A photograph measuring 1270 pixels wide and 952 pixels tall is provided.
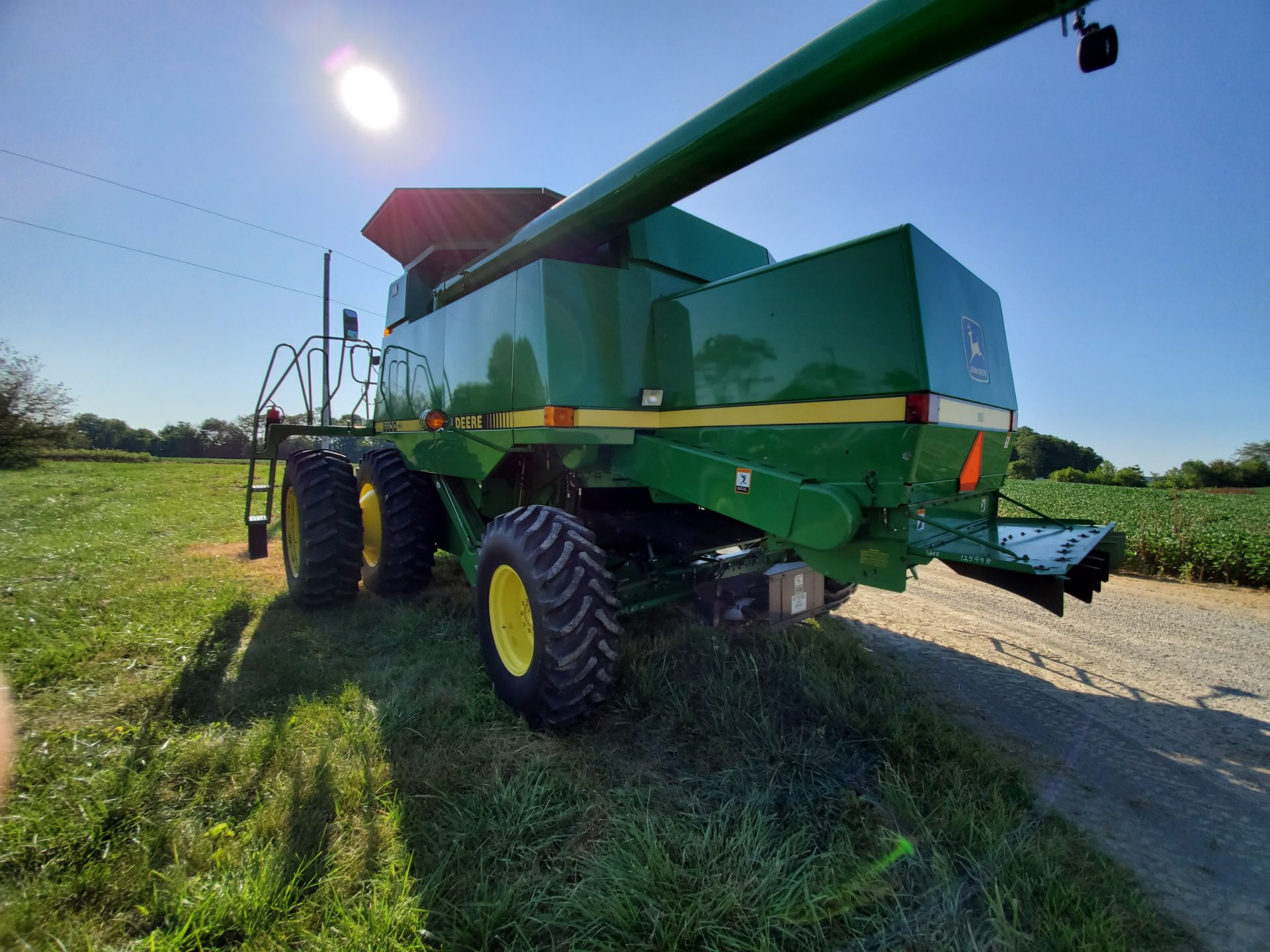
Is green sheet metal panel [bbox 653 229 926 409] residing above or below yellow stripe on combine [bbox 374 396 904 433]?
above

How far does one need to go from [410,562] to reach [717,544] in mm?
2560

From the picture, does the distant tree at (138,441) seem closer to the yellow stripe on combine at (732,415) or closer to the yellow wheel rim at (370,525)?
the yellow wheel rim at (370,525)

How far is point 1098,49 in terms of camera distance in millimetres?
1551

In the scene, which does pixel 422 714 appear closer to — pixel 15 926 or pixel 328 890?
pixel 328 890

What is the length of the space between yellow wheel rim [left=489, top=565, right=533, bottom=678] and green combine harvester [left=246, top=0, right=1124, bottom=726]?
0.5 inches

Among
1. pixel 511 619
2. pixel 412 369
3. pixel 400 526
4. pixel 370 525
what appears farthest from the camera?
pixel 370 525

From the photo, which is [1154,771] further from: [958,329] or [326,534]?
[326,534]

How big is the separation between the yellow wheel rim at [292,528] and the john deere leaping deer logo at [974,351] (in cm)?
521

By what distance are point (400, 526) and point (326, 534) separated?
537mm

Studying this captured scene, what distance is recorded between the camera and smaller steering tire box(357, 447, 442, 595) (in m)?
4.52

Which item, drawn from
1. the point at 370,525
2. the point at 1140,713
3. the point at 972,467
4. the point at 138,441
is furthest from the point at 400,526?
the point at 138,441

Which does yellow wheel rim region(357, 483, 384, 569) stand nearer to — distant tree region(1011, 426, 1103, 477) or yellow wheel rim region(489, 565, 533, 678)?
yellow wheel rim region(489, 565, 533, 678)

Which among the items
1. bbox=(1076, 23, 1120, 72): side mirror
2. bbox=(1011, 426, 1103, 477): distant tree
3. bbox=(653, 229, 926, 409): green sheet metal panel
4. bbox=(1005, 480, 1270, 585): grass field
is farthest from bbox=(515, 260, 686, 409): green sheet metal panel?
bbox=(1011, 426, 1103, 477): distant tree

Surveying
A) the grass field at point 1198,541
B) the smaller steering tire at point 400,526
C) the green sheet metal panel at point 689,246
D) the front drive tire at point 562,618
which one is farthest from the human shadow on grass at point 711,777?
the grass field at point 1198,541
